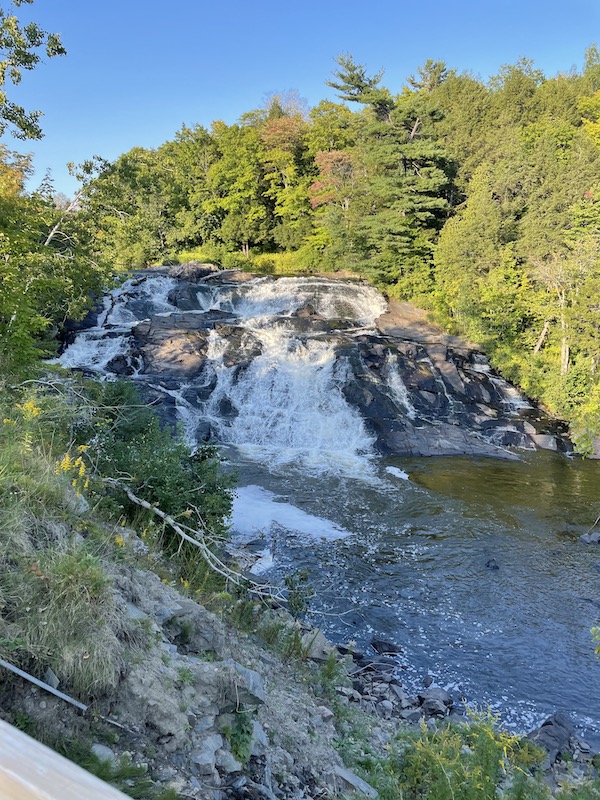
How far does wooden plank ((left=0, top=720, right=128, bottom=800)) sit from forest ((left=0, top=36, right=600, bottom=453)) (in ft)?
22.2

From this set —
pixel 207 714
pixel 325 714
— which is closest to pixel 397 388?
pixel 325 714

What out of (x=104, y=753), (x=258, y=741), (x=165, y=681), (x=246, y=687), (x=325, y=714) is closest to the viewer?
(x=104, y=753)

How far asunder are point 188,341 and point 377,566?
12.2m

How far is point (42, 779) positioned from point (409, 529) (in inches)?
409

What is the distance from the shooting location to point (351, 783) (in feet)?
10.7

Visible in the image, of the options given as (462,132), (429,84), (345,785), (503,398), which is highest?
(429,84)

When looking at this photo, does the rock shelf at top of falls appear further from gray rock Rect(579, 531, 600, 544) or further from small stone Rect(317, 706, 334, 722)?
small stone Rect(317, 706, 334, 722)

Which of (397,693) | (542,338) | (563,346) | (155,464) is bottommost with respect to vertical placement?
(397,693)

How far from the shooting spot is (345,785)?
10.6 feet

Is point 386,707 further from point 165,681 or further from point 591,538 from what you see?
point 591,538

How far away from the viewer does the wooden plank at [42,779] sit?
2.79ft

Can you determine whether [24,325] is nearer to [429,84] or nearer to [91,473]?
[91,473]

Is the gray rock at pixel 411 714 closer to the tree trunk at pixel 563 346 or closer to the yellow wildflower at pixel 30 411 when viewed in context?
the yellow wildflower at pixel 30 411

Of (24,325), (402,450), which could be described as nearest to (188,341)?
(402,450)
